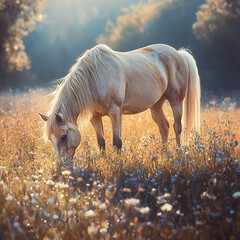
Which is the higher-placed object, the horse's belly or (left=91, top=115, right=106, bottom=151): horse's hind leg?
the horse's belly

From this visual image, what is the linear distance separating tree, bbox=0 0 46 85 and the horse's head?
53.9 ft

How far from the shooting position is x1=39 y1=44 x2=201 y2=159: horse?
573 cm

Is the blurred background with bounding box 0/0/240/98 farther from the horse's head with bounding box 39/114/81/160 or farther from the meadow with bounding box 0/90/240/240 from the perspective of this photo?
the meadow with bounding box 0/90/240/240

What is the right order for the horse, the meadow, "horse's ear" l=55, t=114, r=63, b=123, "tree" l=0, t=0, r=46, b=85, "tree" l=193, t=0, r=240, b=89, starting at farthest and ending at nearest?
→ "tree" l=0, t=0, r=46, b=85
"tree" l=193, t=0, r=240, b=89
the horse
"horse's ear" l=55, t=114, r=63, b=123
the meadow

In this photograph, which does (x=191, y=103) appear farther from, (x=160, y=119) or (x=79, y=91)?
(x=79, y=91)

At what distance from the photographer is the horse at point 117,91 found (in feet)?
18.8

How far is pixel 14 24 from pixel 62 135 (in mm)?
17598

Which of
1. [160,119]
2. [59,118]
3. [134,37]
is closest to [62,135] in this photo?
[59,118]

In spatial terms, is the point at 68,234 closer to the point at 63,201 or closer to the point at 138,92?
the point at 63,201

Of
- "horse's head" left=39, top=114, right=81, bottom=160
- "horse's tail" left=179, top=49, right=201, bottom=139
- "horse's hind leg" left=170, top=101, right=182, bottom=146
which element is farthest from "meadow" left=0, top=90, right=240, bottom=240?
"horse's tail" left=179, top=49, right=201, bottom=139

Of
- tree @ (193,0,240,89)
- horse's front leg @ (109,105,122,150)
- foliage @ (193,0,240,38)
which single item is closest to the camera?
horse's front leg @ (109,105,122,150)

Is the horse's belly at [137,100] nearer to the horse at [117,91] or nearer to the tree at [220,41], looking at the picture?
the horse at [117,91]

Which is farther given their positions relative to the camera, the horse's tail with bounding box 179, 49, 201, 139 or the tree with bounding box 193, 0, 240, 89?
the tree with bounding box 193, 0, 240, 89

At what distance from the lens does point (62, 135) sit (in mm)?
5535
